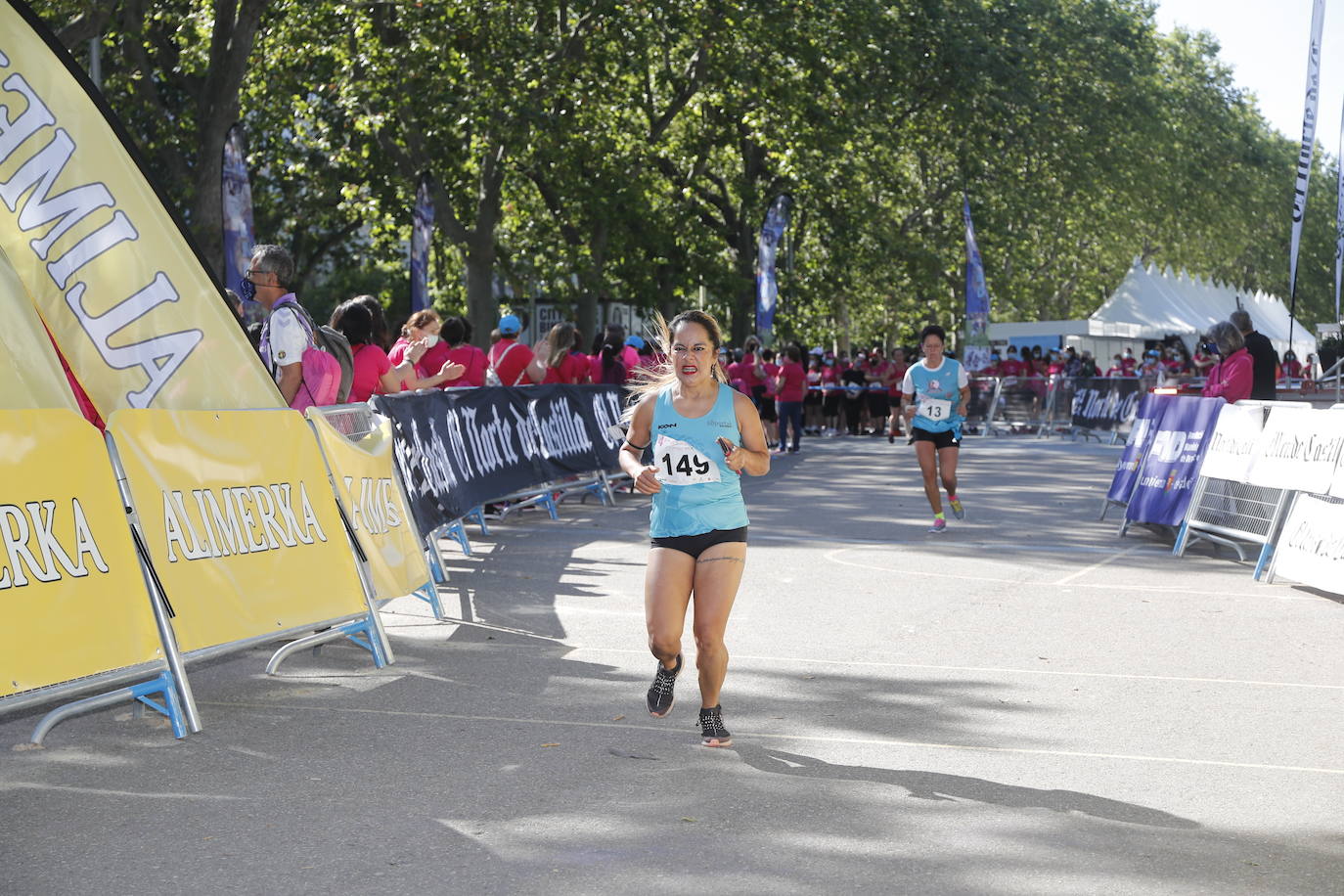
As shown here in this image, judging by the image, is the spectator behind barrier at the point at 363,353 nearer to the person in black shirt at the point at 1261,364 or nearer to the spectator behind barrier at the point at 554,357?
the spectator behind barrier at the point at 554,357

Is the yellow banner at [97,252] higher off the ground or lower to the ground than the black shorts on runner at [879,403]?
higher

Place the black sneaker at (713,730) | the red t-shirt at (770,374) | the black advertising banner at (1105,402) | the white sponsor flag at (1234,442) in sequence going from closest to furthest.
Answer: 1. the black sneaker at (713,730)
2. the white sponsor flag at (1234,442)
3. the red t-shirt at (770,374)
4. the black advertising banner at (1105,402)

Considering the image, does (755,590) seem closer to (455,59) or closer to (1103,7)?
(455,59)

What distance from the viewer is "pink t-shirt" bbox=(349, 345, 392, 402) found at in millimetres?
11055

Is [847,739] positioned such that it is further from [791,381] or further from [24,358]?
[791,381]

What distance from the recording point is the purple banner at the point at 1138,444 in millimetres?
15281

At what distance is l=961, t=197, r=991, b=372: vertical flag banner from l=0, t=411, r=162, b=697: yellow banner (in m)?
31.0

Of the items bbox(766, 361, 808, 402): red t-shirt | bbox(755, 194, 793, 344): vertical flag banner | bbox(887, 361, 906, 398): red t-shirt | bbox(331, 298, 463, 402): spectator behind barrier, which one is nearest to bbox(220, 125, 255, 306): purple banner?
bbox(331, 298, 463, 402): spectator behind barrier

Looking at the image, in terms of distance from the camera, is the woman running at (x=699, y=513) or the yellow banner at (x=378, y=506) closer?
the woman running at (x=699, y=513)

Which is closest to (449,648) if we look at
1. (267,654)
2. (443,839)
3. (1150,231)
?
(267,654)

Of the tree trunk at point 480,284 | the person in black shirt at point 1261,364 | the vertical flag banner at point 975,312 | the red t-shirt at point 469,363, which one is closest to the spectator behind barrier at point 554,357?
the red t-shirt at point 469,363

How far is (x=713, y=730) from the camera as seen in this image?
6.77 meters

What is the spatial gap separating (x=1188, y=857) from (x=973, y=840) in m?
0.67

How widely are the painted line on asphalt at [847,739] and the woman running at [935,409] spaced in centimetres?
842
